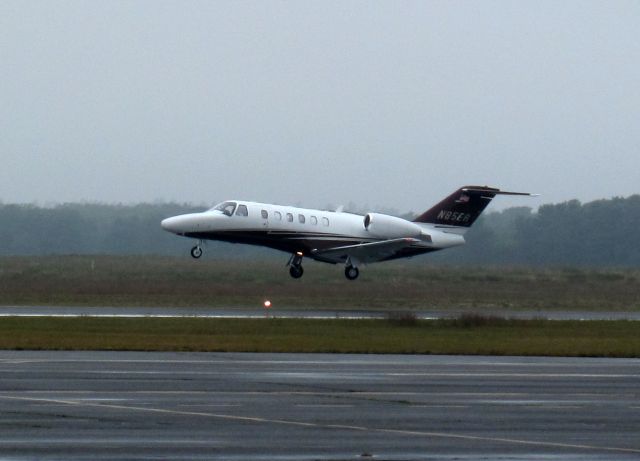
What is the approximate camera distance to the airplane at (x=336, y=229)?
4275cm

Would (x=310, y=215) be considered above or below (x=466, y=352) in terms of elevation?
above

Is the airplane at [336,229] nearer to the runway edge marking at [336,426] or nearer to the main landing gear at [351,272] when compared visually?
the main landing gear at [351,272]

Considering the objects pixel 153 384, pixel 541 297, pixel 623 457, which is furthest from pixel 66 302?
pixel 623 457

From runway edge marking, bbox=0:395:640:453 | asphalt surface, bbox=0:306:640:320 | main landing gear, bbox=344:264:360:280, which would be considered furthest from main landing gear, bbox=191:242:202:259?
runway edge marking, bbox=0:395:640:453

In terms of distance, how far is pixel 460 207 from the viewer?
46.6 meters

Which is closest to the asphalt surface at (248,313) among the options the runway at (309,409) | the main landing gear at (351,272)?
the main landing gear at (351,272)

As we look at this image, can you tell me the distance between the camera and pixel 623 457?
1194cm

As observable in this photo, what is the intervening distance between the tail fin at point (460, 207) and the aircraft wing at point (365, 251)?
169 cm

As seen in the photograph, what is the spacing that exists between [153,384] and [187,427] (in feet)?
13.8

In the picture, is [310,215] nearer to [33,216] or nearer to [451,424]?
[451,424]

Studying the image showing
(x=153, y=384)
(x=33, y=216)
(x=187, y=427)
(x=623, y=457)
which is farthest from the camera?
(x=33, y=216)

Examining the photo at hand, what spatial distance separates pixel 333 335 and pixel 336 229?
16.8 meters

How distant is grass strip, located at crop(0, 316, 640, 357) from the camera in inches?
985

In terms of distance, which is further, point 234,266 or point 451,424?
point 234,266
